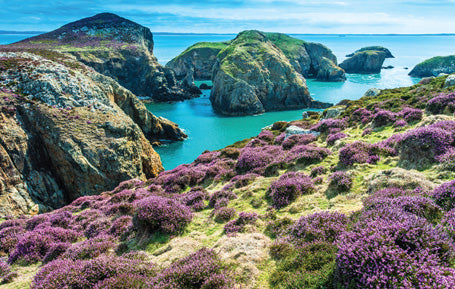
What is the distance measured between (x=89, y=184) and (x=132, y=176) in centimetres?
620

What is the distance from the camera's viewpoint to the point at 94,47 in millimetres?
154500

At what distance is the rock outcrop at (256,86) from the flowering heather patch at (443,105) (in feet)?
332

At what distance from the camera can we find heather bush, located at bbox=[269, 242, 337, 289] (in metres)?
6.18

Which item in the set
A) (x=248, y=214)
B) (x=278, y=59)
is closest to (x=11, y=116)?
(x=248, y=214)

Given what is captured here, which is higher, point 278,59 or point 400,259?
point 278,59

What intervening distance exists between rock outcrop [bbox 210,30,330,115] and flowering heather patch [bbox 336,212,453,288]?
115m

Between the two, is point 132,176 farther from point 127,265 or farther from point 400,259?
point 400,259

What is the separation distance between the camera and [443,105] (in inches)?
782

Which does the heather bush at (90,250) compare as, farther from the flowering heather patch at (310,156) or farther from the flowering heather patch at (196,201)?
the flowering heather patch at (310,156)

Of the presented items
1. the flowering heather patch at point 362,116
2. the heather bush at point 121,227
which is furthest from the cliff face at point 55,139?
the flowering heather patch at point 362,116

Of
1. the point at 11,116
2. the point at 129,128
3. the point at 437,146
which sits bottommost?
the point at 129,128

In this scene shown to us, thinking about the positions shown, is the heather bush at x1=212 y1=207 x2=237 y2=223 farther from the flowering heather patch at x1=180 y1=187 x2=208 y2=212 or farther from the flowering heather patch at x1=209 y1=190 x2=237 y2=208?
the flowering heather patch at x1=180 y1=187 x2=208 y2=212

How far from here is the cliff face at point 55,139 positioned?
3303 cm

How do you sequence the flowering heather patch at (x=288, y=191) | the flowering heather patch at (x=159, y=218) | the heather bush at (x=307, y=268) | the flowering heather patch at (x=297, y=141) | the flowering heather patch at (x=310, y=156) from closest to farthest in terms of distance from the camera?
the heather bush at (x=307, y=268) < the flowering heather patch at (x=159, y=218) < the flowering heather patch at (x=288, y=191) < the flowering heather patch at (x=310, y=156) < the flowering heather patch at (x=297, y=141)
